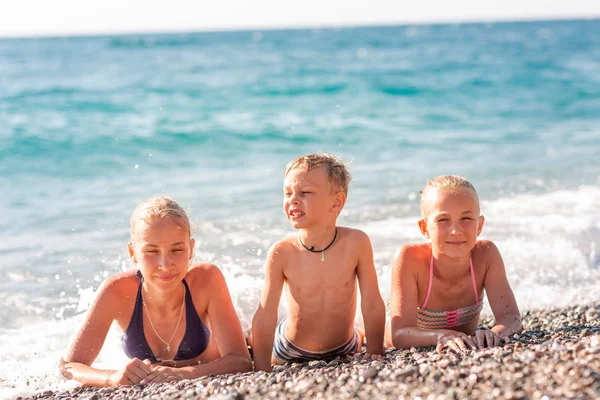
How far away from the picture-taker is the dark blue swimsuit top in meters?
4.76

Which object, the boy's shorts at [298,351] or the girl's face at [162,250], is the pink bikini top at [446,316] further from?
the girl's face at [162,250]

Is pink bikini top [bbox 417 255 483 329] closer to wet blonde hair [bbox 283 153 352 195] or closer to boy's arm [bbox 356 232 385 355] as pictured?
boy's arm [bbox 356 232 385 355]

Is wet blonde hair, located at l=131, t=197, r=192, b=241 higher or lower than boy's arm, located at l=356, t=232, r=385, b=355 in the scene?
higher

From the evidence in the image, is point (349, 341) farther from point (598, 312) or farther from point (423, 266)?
point (598, 312)

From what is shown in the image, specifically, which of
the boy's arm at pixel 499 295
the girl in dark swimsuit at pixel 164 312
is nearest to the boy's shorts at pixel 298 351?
the girl in dark swimsuit at pixel 164 312

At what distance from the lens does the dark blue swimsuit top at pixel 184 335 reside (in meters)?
4.76

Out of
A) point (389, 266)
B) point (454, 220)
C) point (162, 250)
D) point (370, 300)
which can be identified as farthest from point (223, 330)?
point (389, 266)

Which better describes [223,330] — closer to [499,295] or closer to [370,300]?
[370,300]

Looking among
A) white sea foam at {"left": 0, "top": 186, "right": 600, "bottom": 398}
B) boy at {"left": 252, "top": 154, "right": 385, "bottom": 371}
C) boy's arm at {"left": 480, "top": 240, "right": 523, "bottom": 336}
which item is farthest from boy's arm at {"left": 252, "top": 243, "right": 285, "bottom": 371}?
boy's arm at {"left": 480, "top": 240, "right": 523, "bottom": 336}

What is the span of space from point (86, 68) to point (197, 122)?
14717mm

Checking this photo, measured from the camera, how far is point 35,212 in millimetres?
9664

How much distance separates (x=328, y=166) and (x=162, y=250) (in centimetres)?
120

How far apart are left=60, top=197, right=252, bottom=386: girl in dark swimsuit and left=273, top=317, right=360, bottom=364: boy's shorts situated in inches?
15.8

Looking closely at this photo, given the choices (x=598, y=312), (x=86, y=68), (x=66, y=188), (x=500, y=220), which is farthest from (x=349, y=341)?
(x=86, y=68)
